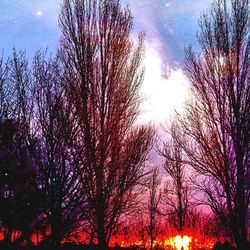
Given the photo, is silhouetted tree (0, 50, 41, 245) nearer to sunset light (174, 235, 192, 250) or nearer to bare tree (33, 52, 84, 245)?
bare tree (33, 52, 84, 245)

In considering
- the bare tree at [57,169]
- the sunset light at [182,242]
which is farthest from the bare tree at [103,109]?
the sunset light at [182,242]

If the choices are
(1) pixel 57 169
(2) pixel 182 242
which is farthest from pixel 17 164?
(2) pixel 182 242

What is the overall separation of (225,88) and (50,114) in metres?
5.46

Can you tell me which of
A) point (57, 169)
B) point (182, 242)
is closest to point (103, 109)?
point (57, 169)

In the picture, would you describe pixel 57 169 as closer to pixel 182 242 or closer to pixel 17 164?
pixel 17 164

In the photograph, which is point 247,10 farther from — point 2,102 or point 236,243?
point 2,102

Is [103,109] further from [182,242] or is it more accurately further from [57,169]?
[182,242]

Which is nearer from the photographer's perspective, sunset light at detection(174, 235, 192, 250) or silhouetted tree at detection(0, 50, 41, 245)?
silhouetted tree at detection(0, 50, 41, 245)

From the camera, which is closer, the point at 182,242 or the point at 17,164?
the point at 17,164

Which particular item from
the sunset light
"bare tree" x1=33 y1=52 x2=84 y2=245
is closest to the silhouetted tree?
"bare tree" x1=33 y1=52 x2=84 y2=245

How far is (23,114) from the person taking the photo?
49.0ft

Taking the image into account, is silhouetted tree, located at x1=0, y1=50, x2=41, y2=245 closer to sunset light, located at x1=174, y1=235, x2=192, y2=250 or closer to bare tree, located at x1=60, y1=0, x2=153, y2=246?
bare tree, located at x1=60, y1=0, x2=153, y2=246

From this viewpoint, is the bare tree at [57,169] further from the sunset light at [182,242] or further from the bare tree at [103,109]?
the sunset light at [182,242]

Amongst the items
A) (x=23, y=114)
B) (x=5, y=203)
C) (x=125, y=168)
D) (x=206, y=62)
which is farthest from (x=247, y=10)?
(x=5, y=203)
